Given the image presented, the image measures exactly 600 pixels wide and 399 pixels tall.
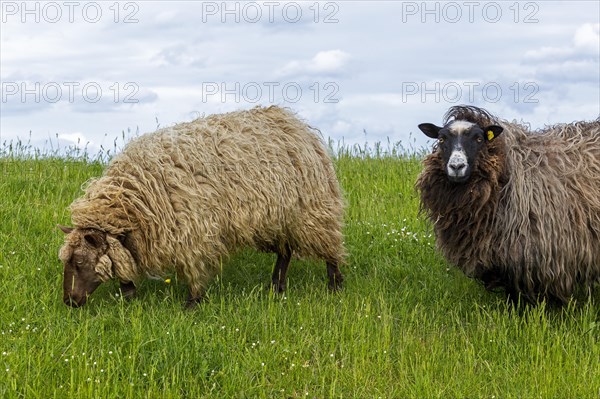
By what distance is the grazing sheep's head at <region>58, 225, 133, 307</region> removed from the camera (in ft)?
25.0

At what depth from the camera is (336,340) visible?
7066mm

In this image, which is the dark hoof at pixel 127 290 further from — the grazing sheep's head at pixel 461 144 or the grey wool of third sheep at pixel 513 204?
the grazing sheep's head at pixel 461 144

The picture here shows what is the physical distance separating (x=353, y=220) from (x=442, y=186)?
3420 mm

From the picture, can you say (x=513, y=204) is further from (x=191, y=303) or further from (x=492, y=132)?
(x=191, y=303)

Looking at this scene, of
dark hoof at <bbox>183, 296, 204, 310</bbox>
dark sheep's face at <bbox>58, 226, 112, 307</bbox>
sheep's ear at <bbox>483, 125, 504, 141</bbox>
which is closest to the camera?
sheep's ear at <bbox>483, 125, 504, 141</bbox>

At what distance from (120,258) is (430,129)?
10.9 ft

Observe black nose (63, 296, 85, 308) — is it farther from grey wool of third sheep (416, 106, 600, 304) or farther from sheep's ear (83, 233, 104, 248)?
grey wool of third sheep (416, 106, 600, 304)

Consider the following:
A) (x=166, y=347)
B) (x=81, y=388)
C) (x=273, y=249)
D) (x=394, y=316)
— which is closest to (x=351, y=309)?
(x=394, y=316)

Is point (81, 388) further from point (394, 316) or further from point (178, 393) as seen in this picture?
point (394, 316)

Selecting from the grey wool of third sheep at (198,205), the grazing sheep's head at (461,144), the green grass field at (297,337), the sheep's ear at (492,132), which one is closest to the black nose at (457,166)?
the grazing sheep's head at (461,144)

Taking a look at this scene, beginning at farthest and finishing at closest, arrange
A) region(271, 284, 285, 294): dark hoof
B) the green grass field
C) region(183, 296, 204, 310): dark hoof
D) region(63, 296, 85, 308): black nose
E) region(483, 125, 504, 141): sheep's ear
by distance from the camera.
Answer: region(271, 284, 285, 294): dark hoof
region(183, 296, 204, 310): dark hoof
region(63, 296, 85, 308): black nose
region(483, 125, 504, 141): sheep's ear
the green grass field

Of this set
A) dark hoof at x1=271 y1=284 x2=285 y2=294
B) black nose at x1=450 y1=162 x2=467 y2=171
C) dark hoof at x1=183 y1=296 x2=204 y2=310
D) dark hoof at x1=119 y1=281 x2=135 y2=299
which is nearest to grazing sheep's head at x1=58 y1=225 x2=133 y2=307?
dark hoof at x1=119 y1=281 x2=135 y2=299

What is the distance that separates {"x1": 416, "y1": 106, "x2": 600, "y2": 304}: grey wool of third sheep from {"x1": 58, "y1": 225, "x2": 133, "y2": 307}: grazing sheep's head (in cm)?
313

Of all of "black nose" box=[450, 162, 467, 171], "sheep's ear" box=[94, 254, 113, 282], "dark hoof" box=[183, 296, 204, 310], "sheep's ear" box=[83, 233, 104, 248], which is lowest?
"dark hoof" box=[183, 296, 204, 310]
